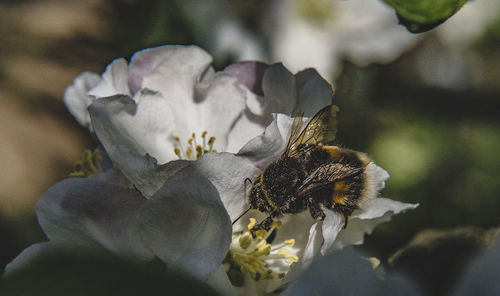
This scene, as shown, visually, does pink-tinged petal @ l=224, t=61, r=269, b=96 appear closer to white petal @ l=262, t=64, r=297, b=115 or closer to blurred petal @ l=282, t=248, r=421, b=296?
white petal @ l=262, t=64, r=297, b=115

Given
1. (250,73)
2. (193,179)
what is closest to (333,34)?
(250,73)

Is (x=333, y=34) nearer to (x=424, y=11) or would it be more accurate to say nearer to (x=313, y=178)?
(x=313, y=178)

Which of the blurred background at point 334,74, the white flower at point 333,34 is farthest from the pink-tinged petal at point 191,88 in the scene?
the white flower at point 333,34

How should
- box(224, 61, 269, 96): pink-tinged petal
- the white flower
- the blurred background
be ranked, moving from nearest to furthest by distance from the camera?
box(224, 61, 269, 96): pink-tinged petal, the blurred background, the white flower

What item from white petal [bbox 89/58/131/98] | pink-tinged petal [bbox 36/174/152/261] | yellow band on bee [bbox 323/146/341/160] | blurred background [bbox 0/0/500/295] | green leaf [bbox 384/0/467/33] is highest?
green leaf [bbox 384/0/467/33]

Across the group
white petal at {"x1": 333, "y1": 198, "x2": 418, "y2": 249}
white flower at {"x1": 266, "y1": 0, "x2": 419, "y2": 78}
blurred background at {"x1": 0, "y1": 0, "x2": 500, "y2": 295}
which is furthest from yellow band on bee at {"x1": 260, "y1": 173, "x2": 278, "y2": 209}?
white flower at {"x1": 266, "y1": 0, "x2": 419, "y2": 78}
